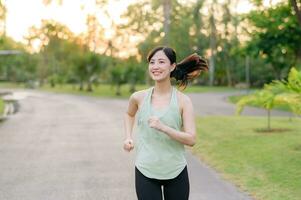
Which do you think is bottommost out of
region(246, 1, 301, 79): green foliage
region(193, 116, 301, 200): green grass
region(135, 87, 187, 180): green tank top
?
region(193, 116, 301, 200): green grass

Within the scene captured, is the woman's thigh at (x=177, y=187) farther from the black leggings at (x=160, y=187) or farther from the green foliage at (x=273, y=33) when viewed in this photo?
the green foliage at (x=273, y=33)

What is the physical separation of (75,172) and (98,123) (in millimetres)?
9718

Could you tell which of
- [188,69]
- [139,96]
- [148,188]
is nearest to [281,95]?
[188,69]

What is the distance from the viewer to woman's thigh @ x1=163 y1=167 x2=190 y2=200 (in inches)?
153

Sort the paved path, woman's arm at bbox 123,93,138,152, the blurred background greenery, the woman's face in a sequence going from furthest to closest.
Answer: the blurred background greenery
the paved path
woman's arm at bbox 123,93,138,152
the woman's face

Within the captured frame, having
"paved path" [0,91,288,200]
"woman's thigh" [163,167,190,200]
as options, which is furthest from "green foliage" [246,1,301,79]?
"woman's thigh" [163,167,190,200]

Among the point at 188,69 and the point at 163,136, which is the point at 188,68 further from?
the point at 163,136

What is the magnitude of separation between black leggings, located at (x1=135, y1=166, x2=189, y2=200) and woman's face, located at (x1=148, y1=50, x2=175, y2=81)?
684 mm

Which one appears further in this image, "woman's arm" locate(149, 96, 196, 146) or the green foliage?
the green foliage

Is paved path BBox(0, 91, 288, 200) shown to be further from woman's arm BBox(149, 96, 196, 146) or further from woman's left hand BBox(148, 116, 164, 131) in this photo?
woman's left hand BBox(148, 116, 164, 131)

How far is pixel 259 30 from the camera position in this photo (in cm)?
3250

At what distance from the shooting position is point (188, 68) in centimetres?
418

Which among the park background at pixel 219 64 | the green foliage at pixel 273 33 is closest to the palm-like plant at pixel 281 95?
the park background at pixel 219 64

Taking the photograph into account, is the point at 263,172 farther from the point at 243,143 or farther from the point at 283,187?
the point at 243,143
